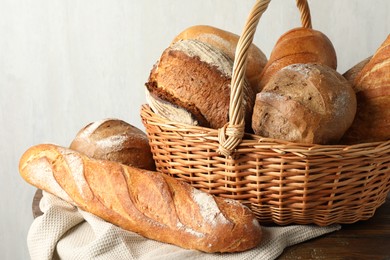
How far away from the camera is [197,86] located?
4.46 ft

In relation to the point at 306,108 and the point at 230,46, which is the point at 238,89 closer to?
the point at 306,108

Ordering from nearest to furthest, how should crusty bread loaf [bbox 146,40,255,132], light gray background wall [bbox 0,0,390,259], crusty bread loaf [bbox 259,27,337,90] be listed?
1. crusty bread loaf [bbox 146,40,255,132]
2. crusty bread loaf [bbox 259,27,337,90]
3. light gray background wall [bbox 0,0,390,259]

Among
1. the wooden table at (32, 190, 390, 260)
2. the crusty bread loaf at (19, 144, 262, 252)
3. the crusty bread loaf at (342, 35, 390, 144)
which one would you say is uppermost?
the crusty bread loaf at (342, 35, 390, 144)

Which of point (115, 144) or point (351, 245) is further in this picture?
point (115, 144)

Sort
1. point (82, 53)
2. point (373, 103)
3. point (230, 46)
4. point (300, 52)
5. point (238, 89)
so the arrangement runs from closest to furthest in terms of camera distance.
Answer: point (238, 89) → point (373, 103) → point (300, 52) → point (230, 46) → point (82, 53)

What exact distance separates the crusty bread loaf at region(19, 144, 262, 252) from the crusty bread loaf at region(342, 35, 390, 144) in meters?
0.31

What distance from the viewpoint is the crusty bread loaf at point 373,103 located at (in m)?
1.29

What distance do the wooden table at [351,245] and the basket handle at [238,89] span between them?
264 mm

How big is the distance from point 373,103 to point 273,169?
28 centimetres

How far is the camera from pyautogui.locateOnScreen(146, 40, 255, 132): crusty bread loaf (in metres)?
1.35

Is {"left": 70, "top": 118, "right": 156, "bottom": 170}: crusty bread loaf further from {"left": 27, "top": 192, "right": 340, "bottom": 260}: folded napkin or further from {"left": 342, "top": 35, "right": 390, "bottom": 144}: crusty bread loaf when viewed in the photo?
{"left": 342, "top": 35, "right": 390, "bottom": 144}: crusty bread loaf

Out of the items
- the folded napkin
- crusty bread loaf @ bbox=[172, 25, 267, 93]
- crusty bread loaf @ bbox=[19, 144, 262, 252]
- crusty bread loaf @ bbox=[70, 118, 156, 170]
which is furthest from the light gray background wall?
the folded napkin

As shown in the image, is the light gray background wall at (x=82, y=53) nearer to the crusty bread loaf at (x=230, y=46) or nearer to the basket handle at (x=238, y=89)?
the crusty bread loaf at (x=230, y=46)

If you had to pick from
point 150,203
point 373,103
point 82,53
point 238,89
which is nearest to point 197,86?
point 238,89
